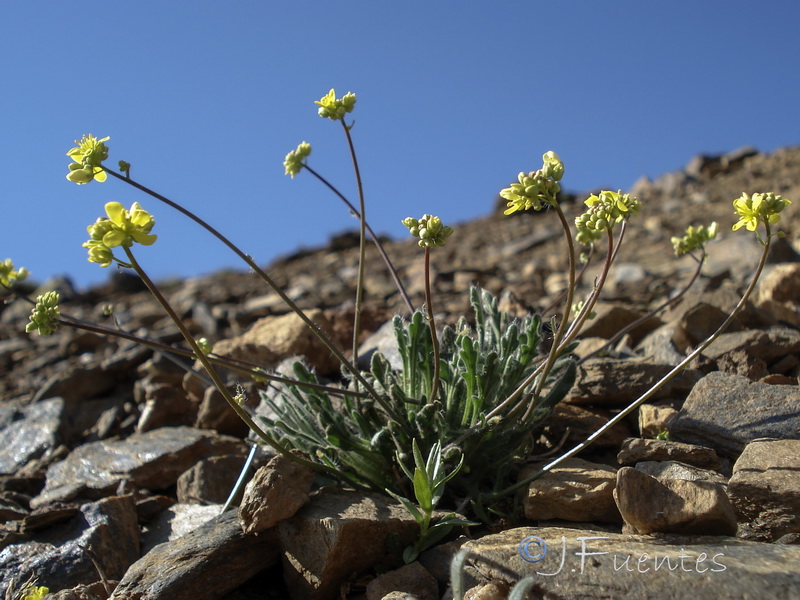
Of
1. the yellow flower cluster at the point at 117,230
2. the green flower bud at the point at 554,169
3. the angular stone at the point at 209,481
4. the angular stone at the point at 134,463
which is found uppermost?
the yellow flower cluster at the point at 117,230

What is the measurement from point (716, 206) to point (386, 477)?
1076 cm

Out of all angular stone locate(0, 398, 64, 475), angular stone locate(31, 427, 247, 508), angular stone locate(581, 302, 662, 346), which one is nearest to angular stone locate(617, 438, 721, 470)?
angular stone locate(581, 302, 662, 346)

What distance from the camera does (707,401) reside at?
3.38m

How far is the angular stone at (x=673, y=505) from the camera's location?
2.52 metres

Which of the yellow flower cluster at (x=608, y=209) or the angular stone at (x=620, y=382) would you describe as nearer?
the yellow flower cluster at (x=608, y=209)

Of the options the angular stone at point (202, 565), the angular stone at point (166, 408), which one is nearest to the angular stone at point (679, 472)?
the angular stone at point (202, 565)

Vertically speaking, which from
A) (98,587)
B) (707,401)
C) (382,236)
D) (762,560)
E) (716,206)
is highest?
(382,236)

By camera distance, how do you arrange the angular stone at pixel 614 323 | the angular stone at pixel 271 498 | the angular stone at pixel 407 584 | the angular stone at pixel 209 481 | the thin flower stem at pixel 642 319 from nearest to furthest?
the angular stone at pixel 407 584 → the angular stone at pixel 271 498 → the thin flower stem at pixel 642 319 → the angular stone at pixel 209 481 → the angular stone at pixel 614 323

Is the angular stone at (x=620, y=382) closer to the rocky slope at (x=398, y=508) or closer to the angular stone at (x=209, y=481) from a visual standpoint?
the rocky slope at (x=398, y=508)

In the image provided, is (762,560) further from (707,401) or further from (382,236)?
(382,236)

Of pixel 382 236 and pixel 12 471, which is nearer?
pixel 12 471

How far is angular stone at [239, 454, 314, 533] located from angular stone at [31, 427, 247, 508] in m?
1.46

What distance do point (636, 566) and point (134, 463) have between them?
302cm

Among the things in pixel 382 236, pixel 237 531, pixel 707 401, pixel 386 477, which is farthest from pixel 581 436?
pixel 382 236
